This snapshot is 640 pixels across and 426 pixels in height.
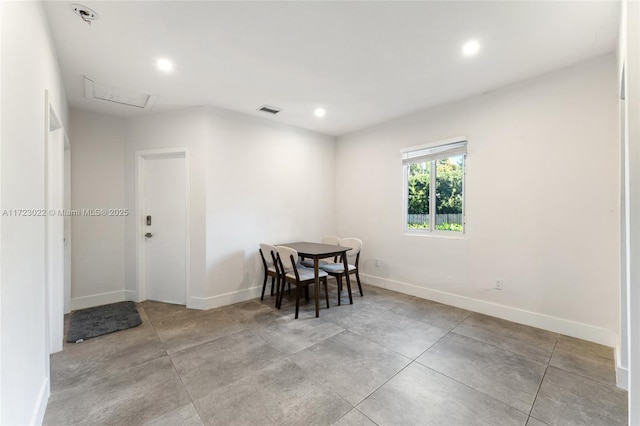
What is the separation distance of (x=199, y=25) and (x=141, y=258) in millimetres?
3106

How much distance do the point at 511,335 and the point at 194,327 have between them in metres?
3.27

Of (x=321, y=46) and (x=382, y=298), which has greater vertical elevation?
(x=321, y=46)

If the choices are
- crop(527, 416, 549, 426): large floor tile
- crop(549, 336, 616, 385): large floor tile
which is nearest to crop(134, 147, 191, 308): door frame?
crop(527, 416, 549, 426): large floor tile

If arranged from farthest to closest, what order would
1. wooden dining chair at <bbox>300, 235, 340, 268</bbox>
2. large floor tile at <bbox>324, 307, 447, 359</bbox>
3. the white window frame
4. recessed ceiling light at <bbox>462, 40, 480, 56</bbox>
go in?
wooden dining chair at <bbox>300, 235, 340, 268</bbox>, the white window frame, large floor tile at <bbox>324, 307, 447, 359</bbox>, recessed ceiling light at <bbox>462, 40, 480, 56</bbox>

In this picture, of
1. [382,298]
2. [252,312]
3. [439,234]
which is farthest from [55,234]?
[439,234]

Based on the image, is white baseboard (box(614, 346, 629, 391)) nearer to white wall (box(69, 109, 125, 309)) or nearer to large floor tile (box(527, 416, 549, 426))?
large floor tile (box(527, 416, 549, 426))

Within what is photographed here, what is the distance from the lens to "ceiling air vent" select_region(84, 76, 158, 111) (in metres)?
2.88

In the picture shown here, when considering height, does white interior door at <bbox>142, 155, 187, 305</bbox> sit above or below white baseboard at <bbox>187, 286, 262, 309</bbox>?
above

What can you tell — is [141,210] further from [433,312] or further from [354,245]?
[433,312]

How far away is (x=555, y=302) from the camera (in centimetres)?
272

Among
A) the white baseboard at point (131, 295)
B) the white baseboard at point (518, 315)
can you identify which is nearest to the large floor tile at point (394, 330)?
the white baseboard at point (518, 315)

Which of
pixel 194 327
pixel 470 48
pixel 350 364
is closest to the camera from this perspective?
pixel 350 364

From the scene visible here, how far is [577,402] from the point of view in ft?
5.72

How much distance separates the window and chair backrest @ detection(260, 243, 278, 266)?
2.05m
